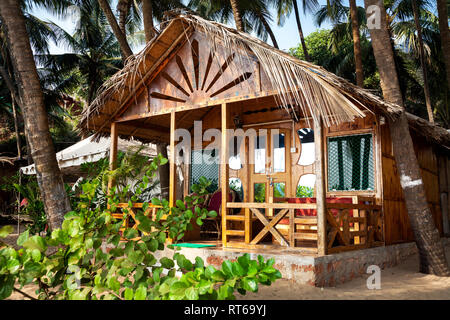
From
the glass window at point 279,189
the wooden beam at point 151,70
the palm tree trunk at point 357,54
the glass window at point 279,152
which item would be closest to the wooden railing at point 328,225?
the glass window at point 279,189

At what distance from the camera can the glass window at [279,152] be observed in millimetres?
7414

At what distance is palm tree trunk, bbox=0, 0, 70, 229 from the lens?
4.92 metres

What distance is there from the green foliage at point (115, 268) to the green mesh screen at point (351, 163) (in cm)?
480

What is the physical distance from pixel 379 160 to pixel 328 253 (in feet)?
7.91

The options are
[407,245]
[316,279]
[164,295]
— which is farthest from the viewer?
[407,245]

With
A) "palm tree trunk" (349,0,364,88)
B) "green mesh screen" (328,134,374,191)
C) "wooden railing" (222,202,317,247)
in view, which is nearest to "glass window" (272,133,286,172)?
"green mesh screen" (328,134,374,191)

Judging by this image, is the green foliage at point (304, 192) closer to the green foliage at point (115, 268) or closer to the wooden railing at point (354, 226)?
the wooden railing at point (354, 226)

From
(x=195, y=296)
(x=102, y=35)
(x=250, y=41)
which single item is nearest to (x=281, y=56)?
(x=250, y=41)

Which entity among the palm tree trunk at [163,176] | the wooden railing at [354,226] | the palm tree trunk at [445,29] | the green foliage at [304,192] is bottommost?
the wooden railing at [354,226]

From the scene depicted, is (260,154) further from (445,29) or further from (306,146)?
(445,29)

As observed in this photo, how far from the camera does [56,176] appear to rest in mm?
4980

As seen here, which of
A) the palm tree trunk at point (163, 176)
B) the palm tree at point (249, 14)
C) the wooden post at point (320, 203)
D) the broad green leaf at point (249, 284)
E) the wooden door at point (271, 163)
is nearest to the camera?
the broad green leaf at point (249, 284)

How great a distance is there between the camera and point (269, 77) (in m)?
5.07

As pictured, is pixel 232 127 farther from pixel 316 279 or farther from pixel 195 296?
pixel 195 296
